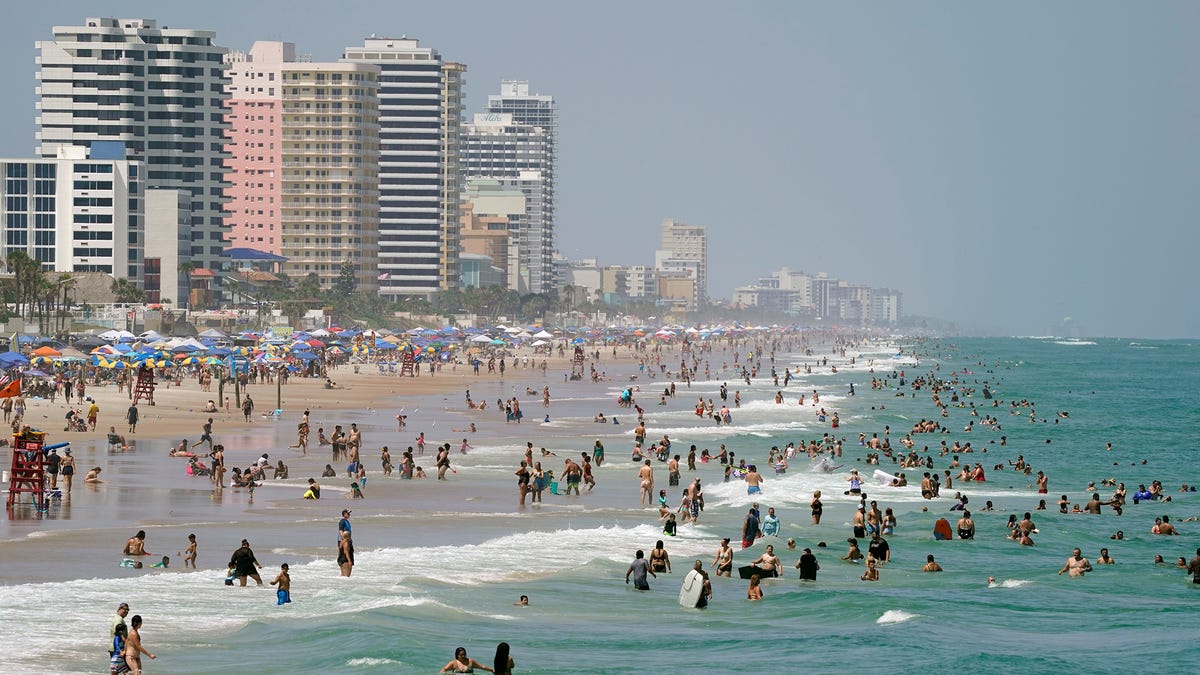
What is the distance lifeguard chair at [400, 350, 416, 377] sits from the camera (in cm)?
10260

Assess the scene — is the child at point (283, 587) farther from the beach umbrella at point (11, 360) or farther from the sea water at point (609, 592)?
the beach umbrella at point (11, 360)

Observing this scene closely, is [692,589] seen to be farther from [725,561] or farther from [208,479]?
[208,479]

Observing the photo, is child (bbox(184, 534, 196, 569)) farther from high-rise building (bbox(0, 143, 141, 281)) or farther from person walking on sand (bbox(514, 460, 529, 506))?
high-rise building (bbox(0, 143, 141, 281))

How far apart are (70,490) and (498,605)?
49.9ft

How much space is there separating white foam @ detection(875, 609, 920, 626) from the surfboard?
127 inches

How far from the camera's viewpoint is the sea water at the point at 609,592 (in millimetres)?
23375

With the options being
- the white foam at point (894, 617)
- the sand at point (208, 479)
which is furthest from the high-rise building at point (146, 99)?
the white foam at point (894, 617)

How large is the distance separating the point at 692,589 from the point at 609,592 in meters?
1.97

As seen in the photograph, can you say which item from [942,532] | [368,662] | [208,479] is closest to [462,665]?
[368,662]

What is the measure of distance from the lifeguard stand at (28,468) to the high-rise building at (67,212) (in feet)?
362

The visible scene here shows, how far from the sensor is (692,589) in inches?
1076

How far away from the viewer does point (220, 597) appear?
2591cm

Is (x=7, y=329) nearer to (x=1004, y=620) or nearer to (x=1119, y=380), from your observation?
(x=1004, y=620)

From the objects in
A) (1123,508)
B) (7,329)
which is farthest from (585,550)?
(7,329)
